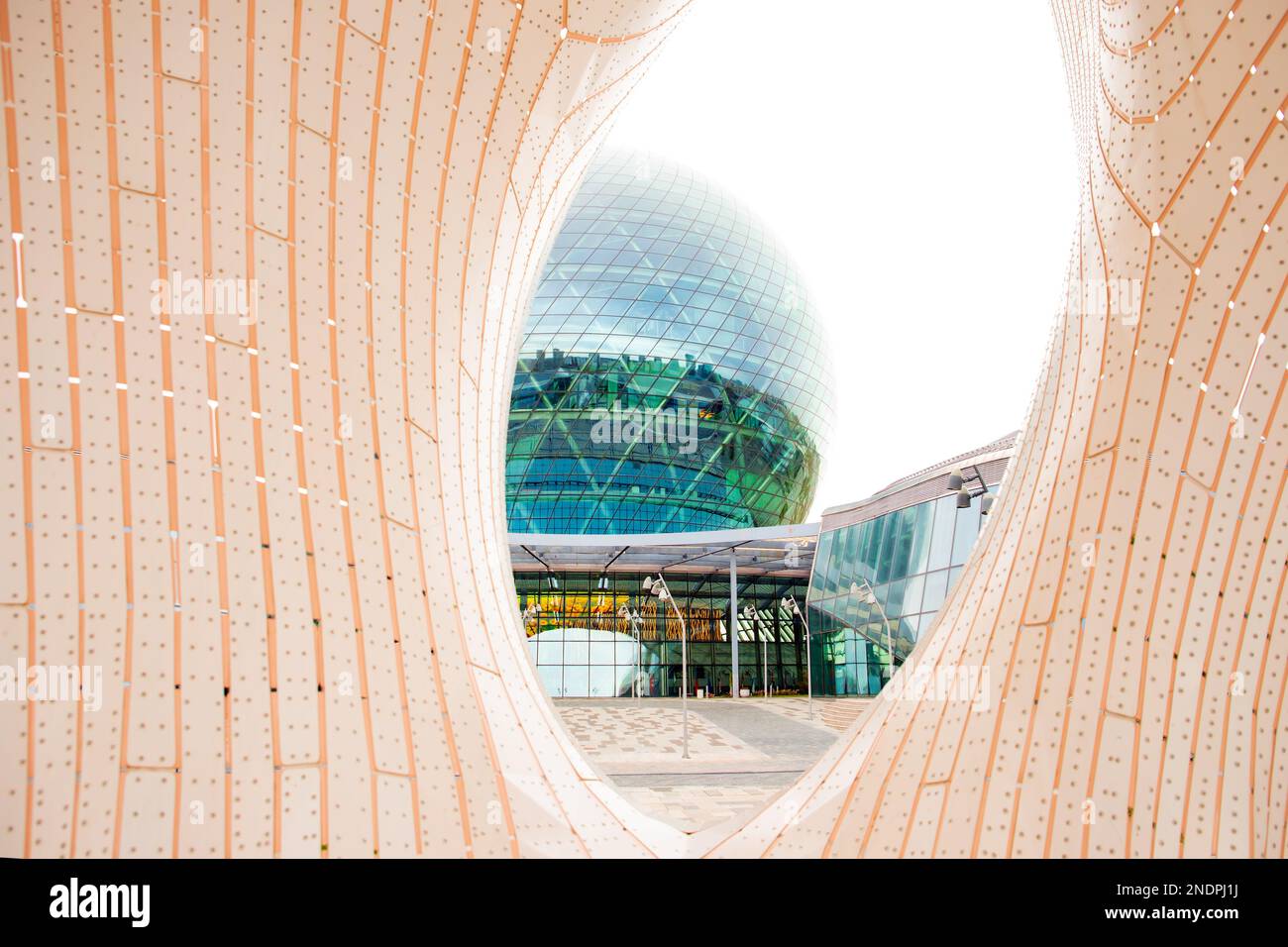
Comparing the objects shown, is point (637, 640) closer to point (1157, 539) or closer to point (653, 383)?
point (653, 383)

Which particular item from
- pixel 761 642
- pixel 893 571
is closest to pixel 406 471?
pixel 893 571

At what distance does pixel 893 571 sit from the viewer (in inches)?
728

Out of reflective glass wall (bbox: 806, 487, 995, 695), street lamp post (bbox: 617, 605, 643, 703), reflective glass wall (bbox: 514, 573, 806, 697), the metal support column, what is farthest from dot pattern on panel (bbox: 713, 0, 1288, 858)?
reflective glass wall (bbox: 514, 573, 806, 697)

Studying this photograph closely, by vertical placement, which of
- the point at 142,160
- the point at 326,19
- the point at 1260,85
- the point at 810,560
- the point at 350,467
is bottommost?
the point at 810,560

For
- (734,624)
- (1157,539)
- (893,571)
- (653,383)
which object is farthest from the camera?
(653,383)

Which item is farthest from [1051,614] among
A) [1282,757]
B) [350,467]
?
[350,467]

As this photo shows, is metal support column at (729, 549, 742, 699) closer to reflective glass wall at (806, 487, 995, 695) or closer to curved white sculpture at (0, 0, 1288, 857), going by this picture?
reflective glass wall at (806, 487, 995, 695)

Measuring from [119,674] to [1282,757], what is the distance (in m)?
4.88

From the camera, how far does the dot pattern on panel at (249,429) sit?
8.78 feet

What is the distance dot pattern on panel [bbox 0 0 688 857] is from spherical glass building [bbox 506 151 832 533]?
25003 millimetres

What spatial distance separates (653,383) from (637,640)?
10.1m

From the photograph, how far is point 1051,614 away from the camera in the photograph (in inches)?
139

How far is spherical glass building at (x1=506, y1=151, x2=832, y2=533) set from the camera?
28.7 metres

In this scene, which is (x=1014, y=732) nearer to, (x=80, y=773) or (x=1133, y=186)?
(x=1133, y=186)
